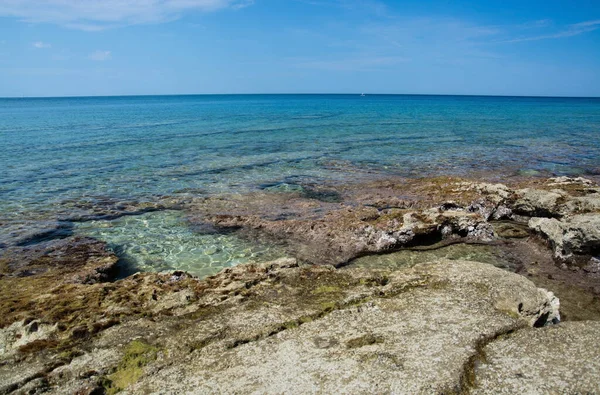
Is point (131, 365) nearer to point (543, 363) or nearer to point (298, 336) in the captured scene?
point (298, 336)

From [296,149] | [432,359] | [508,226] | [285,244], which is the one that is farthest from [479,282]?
[296,149]

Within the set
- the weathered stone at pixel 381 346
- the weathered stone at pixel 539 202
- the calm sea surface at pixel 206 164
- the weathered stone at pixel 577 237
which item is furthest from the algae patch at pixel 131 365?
the weathered stone at pixel 539 202

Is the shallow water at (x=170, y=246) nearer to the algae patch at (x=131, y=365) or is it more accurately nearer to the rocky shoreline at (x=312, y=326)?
the rocky shoreline at (x=312, y=326)

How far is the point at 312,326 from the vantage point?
652 cm

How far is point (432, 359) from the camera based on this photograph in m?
5.50

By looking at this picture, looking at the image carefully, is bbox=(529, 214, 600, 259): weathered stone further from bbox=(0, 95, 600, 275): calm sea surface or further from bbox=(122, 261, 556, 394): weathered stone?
bbox=(0, 95, 600, 275): calm sea surface

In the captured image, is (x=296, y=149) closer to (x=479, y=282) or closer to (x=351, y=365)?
(x=479, y=282)

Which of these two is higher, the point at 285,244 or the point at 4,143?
the point at 4,143

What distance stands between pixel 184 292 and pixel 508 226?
41.1 feet

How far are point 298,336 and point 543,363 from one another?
3455 mm

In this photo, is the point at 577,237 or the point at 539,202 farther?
the point at 539,202

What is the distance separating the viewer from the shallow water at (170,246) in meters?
12.7

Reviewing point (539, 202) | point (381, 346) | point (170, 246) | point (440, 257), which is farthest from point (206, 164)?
point (381, 346)

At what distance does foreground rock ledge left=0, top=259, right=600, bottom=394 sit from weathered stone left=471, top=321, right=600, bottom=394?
34 millimetres
